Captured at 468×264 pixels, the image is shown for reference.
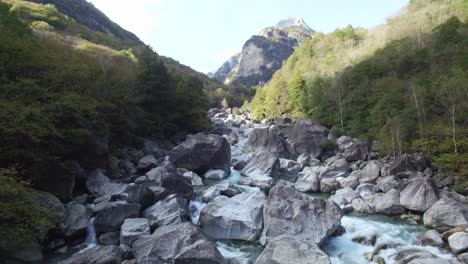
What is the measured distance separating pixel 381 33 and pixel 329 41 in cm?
1460

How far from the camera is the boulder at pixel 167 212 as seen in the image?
17.0 meters

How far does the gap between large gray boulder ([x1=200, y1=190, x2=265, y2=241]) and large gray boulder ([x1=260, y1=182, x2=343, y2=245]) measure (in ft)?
1.63

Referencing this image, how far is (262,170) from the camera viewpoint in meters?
29.0

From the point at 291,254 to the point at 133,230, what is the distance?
7366mm

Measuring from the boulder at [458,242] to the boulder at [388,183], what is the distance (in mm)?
7818

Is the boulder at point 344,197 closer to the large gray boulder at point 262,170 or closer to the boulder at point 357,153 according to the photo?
the large gray boulder at point 262,170

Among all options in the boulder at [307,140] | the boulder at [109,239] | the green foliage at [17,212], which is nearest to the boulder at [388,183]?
the boulder at [307,140]

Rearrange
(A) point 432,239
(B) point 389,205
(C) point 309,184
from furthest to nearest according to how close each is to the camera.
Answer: (C) point 309,184 → (B) point 389,205 → (A) point 432,239

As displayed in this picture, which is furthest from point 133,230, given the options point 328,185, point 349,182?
point 349,182

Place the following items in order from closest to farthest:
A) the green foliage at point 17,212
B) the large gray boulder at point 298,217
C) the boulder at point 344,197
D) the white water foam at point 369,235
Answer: the green foliage at point 17,212, the white water foam at point 369,235, the large gray boulder at point 298,217, the boulder at point 344,197

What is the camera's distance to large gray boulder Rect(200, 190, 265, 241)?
55.0 ft

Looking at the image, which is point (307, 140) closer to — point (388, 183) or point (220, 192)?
point (388, 183)

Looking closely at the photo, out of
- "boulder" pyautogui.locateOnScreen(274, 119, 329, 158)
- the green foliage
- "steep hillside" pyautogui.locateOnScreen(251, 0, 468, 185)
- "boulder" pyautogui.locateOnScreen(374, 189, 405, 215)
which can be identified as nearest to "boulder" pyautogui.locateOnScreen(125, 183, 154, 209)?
the green foliage

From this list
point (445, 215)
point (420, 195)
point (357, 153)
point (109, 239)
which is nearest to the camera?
point (109, 239)
